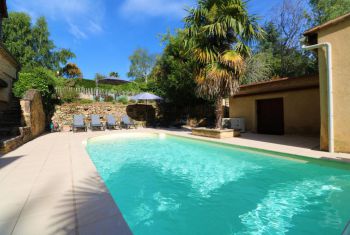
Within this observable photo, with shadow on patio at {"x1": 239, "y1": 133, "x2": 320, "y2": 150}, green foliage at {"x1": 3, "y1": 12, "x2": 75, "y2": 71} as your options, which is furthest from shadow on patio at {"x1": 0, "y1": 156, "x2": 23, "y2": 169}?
green foliage at {"x1": 3, "y1": 12, "x2": 75, "y2": 71}

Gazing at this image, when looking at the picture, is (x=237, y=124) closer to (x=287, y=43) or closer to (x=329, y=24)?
(x=329, y=24)

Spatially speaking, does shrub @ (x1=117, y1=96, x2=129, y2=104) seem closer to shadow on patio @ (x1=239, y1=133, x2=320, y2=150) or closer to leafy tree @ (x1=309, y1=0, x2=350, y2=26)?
shadow on patio @ (x1=239, y1=133, x2=320, y2=150)

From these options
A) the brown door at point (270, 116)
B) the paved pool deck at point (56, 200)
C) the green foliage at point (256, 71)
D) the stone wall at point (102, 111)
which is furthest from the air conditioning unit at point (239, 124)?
the stone wall at point (102, 111)

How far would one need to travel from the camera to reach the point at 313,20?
20.6 m

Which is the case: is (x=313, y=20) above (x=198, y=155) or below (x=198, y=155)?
above

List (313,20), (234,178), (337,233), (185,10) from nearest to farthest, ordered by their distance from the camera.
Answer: (337,233), (234,178), (185,10), (313,20)

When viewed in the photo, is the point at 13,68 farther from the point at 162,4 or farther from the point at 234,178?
the point at 234,178

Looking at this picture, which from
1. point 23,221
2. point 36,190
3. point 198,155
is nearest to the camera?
point 23,221

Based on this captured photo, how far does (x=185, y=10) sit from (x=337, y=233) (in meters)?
10.7

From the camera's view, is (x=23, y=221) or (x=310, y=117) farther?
(x=310, y=117)

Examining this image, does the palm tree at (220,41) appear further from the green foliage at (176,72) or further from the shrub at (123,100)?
the shrub at (123,100)

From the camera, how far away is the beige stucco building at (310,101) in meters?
6.17

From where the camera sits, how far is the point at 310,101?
10.3 m

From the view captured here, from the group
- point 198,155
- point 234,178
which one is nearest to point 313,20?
point 198,155
